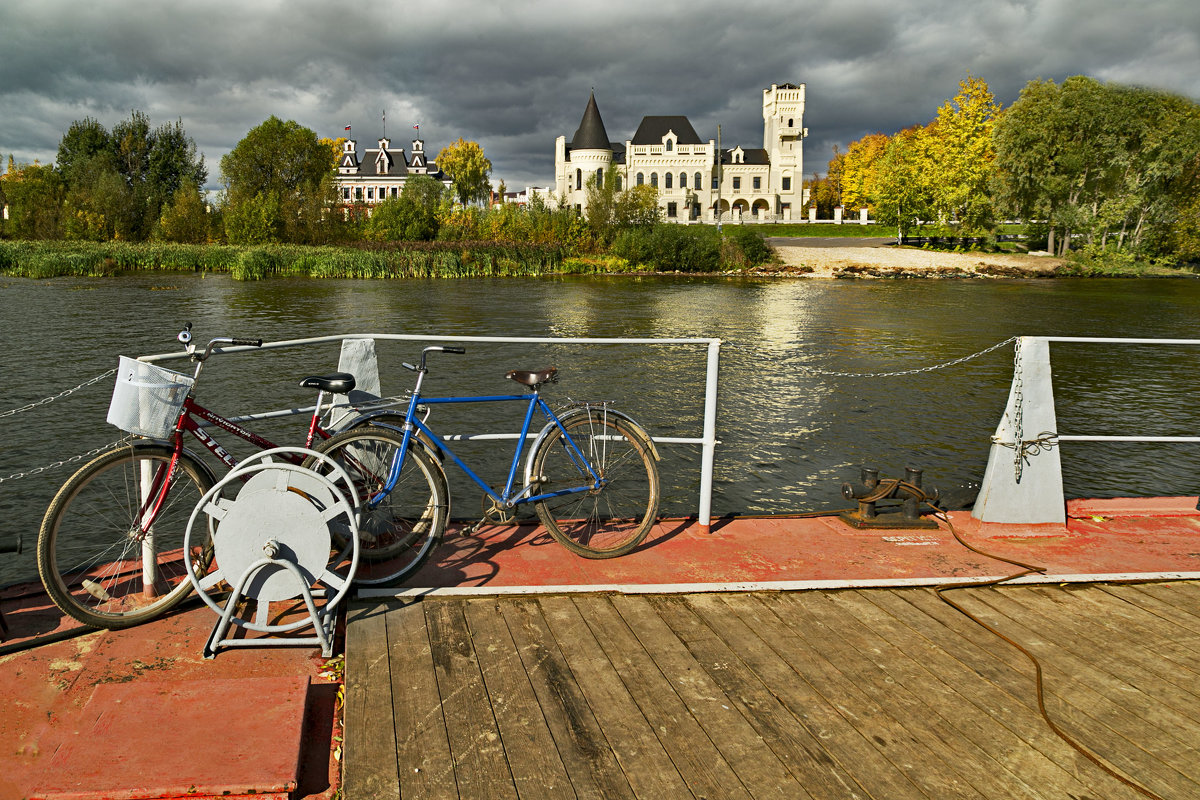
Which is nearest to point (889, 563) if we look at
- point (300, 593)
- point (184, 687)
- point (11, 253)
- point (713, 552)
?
point (713, 552)

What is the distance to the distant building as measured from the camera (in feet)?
363

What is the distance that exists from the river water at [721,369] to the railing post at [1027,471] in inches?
141

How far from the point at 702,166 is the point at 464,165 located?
3008cm

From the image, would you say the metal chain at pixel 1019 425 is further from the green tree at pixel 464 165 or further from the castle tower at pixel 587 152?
the castle tower at pixel 587 152

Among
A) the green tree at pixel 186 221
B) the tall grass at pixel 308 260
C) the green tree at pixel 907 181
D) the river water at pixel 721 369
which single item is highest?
the green tree at pixel 907 181

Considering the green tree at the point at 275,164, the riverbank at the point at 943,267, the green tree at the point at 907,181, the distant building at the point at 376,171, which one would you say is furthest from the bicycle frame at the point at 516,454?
the distant building at the point at 376,171

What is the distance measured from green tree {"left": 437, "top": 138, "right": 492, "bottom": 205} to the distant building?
17.7 meters

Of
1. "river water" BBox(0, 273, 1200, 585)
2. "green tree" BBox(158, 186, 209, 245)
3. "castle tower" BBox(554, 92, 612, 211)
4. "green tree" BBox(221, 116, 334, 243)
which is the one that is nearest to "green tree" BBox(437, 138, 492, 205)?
"castle tower" BBox(554, 92, 612, 211)

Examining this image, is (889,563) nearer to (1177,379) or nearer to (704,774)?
(704,774)

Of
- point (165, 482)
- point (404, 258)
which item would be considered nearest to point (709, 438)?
point (165, 482)

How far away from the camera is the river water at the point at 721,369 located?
10922mm

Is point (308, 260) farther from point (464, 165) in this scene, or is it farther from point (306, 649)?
point (464, 165)

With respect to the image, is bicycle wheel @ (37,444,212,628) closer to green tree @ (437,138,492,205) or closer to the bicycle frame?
the bicycle frame

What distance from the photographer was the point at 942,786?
2.71 m
